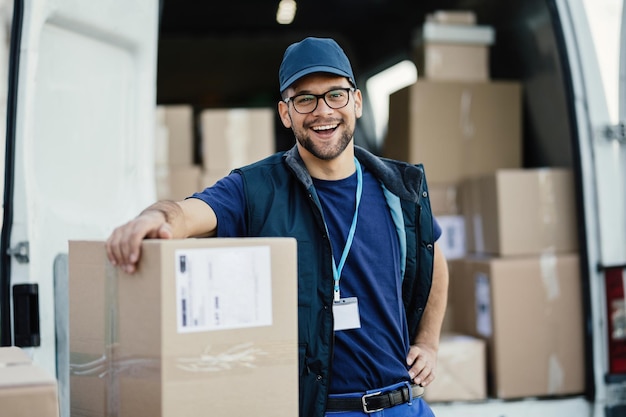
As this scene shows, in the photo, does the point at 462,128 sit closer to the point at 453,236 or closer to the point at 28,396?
the point at 453,236

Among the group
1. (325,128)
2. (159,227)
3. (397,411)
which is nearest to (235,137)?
(325,128)

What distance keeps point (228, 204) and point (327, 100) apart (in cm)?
36

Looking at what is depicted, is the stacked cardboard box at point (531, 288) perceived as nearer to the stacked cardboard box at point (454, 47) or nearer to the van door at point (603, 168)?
the van door at point (603, 168)

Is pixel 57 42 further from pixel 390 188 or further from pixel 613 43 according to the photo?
pixel 613 43

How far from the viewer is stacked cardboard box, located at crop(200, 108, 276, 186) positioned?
346 centimetres

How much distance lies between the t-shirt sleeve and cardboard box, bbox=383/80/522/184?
187 centimetres

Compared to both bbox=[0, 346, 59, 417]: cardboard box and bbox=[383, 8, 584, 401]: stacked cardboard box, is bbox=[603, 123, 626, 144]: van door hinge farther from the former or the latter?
bbox=[0, 346, 59, 417]: cardboard box

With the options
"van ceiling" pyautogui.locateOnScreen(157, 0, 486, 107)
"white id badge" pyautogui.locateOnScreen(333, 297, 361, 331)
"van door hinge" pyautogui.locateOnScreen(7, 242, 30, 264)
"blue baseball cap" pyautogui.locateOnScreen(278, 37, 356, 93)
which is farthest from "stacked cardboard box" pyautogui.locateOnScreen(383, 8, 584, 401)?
"van door hinge" pyautogui.locateOnScreen(7, 242, 30, 264)

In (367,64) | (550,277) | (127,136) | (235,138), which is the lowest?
(550,277)

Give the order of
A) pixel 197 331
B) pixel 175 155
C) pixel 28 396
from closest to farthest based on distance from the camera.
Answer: pixel 28 396
pixel 197 331
pixel 175 155

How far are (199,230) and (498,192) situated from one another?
1.72 metres

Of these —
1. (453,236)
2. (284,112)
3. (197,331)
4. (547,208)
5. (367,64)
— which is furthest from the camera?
(367,64)

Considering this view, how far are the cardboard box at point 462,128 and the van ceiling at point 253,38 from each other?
1.88 feet

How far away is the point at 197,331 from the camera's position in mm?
1401
